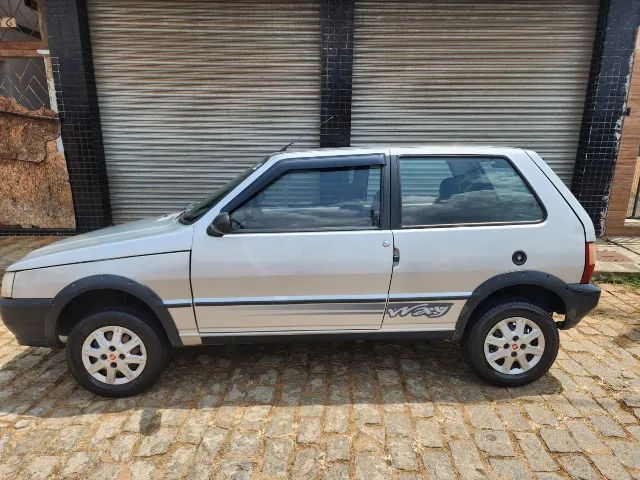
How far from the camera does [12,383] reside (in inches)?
124

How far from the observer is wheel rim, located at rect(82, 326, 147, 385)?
2.88 m

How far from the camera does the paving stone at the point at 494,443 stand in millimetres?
2430

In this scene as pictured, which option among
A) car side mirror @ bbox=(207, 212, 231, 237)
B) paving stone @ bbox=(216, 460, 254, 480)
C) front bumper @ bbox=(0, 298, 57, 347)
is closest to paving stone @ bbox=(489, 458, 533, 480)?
paving stone @ bbox=(216, 460, 254, 480)

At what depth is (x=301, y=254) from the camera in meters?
2.82

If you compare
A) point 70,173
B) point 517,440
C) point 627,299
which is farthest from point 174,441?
point 70,173

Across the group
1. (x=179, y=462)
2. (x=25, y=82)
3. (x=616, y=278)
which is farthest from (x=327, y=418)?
(x=25, y=82)

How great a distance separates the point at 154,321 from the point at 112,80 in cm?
499

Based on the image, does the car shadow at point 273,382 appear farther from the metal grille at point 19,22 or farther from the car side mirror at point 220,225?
the metal grille at point 19,22

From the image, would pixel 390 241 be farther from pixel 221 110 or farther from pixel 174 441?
pixel 221 110

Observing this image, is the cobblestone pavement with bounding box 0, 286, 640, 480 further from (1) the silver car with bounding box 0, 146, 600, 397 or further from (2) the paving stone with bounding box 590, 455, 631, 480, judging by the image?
(1) the silver car with bounding box 0, 146, 600, 397

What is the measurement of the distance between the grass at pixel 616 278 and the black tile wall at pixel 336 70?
3844 mm

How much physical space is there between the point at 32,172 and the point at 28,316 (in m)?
4.79

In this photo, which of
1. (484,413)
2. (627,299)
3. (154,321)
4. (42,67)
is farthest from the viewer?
(42,67)

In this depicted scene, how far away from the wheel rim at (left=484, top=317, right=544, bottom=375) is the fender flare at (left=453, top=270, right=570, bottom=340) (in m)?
0.25
